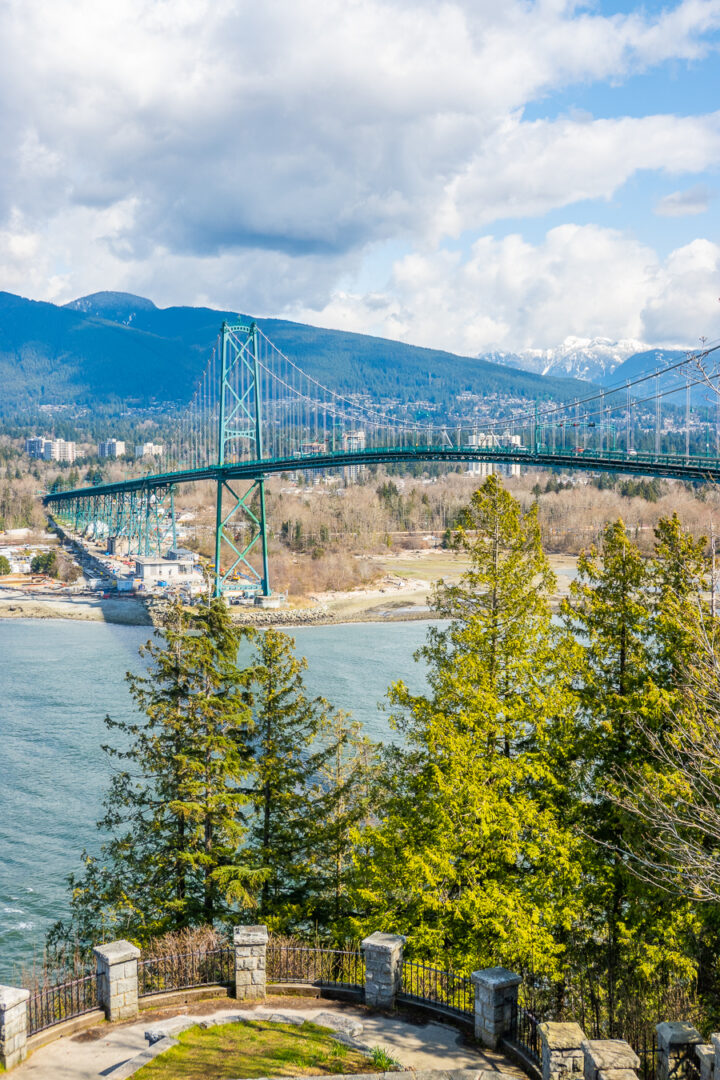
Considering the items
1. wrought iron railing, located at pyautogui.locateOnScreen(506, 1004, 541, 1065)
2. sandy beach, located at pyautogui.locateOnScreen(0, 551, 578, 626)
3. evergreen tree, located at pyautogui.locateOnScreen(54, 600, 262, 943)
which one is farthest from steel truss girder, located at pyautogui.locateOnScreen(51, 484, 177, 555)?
wrought iron railing, located at pyautogui.locateOnScreen(506, 1004, 541, 1065)

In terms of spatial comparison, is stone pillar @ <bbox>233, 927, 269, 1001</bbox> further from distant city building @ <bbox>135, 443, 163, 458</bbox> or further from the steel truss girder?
distant city building @ <bbox>135, 443, 163, 458</bbox>

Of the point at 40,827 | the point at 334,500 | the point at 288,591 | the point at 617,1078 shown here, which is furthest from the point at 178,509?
the point at 617,1078

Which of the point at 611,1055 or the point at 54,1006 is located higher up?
the point at 611,1055

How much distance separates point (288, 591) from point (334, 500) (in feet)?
102

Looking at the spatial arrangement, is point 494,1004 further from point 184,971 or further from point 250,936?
point 184,971

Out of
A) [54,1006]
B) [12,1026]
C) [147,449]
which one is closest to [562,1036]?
[12,1026]

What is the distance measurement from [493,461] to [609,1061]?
3328cm

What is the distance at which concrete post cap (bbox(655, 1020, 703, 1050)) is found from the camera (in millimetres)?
6496

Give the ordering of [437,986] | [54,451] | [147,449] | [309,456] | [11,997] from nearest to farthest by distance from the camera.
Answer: [11,997] → [437,986] → [309,456] → [147,449] → [54,451]

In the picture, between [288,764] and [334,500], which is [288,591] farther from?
[288,764]

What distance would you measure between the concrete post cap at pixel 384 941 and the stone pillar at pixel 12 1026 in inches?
116

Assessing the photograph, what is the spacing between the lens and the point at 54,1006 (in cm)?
819

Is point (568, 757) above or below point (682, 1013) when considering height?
above

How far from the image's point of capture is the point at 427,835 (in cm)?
984
